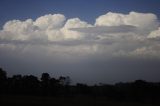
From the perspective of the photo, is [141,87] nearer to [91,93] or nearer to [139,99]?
[139,99]

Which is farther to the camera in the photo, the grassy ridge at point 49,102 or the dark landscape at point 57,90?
the dark landscape at point 57,90

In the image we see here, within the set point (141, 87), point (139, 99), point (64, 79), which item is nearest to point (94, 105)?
point (139, 99)

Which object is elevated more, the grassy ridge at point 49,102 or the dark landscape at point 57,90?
the dark landscape at point 57,90

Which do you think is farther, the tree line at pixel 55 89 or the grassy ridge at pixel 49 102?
the tree line at pixel 55 89

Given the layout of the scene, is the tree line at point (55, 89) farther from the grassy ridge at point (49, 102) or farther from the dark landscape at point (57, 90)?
the grassy ridge at point (49, 102)

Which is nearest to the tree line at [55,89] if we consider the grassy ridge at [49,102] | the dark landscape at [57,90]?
the dark landscape at [57,90]

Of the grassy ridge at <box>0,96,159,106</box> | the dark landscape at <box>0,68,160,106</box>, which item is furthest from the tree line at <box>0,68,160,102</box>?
the grassy ridge at <box>0,96,159,106</box>

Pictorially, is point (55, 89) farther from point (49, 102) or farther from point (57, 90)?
point (49, 102)

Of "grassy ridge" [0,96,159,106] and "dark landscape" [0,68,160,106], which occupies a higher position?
"dark landscape" [0,68,160,106]

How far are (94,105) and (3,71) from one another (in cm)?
4123

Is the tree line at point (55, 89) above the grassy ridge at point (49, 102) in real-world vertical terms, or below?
above

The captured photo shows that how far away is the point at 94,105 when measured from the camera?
39.8 meters

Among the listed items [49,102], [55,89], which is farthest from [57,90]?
[49,102]

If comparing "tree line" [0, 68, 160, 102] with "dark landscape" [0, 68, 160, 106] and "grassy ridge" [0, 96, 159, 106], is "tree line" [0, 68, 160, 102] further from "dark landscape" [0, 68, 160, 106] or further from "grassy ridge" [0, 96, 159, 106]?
"grassy ridge" [0, 96, 159, 106]
